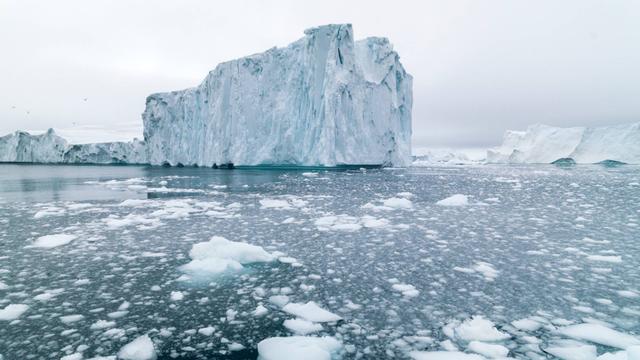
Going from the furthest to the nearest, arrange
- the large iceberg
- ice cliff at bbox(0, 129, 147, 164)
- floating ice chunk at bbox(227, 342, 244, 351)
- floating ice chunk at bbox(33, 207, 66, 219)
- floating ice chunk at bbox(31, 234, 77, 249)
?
ice cliff at bbox(0, 129, 147, 164)
the large iceberg
floating ice chunk at bbox(33, 207, 66, 219)
floating ice chunk at bbox(31, 234, 77, 249)
floating ice chunk at bbox(227, 342, 244, 351)

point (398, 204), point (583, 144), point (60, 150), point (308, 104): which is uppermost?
point (308, 104)

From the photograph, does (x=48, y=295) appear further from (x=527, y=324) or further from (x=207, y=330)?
(x=527, y=324)

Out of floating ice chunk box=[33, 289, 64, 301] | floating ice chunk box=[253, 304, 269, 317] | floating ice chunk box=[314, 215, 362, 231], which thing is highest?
floating ice chunk box=[314, 215, 362, 231]

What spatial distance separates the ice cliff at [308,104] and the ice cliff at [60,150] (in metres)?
22.7

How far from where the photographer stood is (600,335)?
8.98 ft

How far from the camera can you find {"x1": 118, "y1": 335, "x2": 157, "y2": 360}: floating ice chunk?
2.46 meters

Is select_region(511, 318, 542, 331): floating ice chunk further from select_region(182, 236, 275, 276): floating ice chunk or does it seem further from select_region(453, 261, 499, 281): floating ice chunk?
select_region(182, 236, 275, 276): floating ice chunk

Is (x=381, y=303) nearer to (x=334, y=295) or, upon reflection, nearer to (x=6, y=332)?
(x=334, y=295)

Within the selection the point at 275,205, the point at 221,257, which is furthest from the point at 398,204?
the point at 221,257

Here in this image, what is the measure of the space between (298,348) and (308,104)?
86.6 ft

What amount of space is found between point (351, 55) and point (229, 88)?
10.0m

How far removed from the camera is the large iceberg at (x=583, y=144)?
43.1 metres

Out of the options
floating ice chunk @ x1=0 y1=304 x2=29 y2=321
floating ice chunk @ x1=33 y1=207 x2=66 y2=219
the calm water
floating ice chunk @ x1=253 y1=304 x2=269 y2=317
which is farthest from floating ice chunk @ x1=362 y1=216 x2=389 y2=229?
floating ice chunk @ x1=33 y1=207 x2=66 y2=219

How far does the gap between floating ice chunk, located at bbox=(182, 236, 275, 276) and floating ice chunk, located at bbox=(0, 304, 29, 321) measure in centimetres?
147
